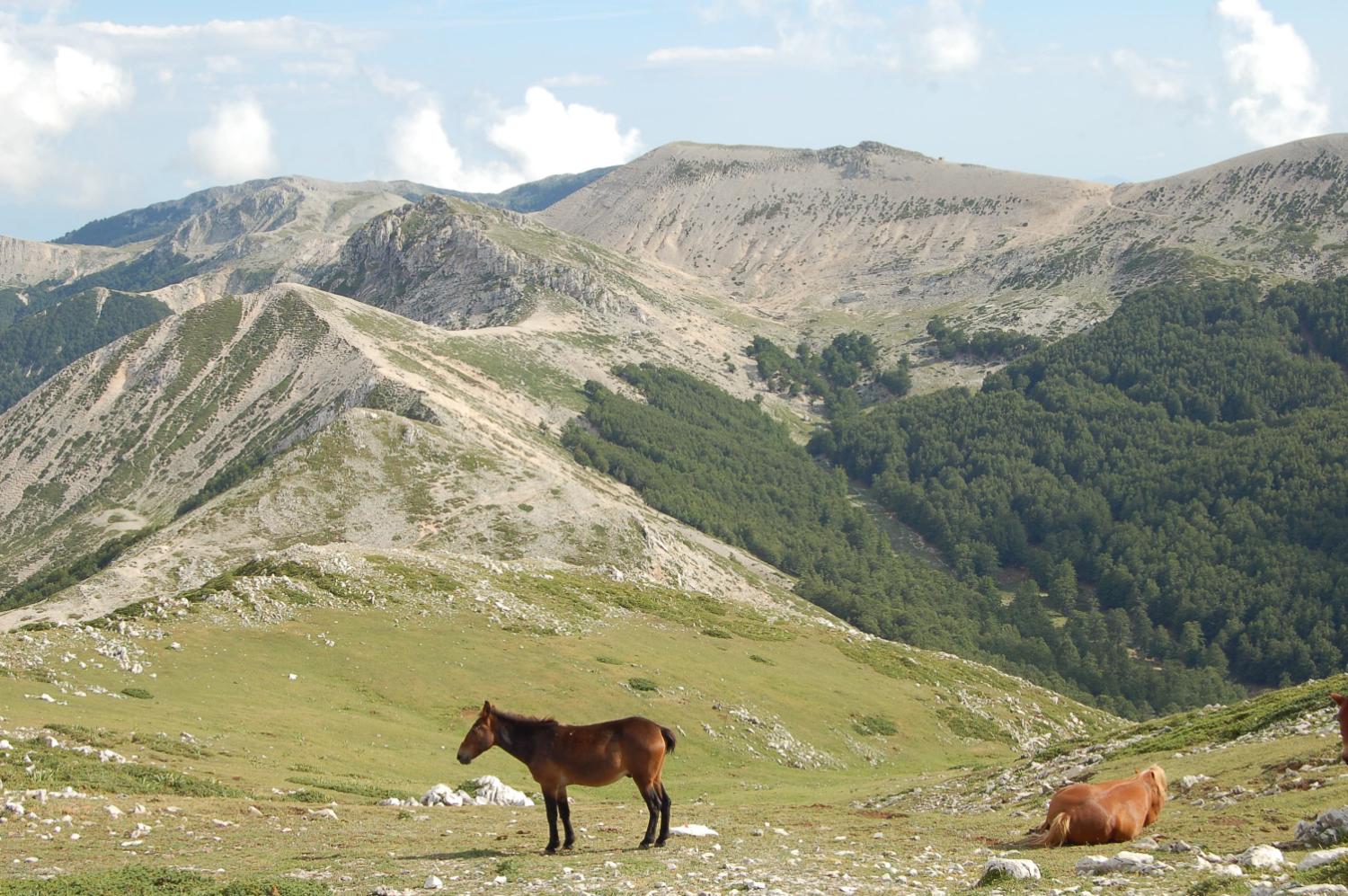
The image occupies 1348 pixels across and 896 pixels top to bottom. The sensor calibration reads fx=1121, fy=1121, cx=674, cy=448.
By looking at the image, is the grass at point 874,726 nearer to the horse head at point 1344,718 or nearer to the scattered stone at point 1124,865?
the horse head at point 1344,718

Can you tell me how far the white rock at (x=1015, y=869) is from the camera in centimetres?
1814

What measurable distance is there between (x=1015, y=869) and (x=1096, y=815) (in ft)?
17.7

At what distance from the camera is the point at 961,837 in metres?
26.0

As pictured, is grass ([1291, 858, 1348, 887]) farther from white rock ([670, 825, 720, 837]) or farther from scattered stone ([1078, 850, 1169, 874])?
white rock ([670, 825, 720, 837])

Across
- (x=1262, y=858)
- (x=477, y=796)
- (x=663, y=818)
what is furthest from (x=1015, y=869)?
(x=477, y=796)

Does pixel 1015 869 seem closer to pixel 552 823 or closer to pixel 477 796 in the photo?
pixel 552 823

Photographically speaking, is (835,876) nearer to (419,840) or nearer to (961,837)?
(961,837)

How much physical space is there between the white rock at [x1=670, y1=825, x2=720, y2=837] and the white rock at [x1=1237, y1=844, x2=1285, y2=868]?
37.7ft

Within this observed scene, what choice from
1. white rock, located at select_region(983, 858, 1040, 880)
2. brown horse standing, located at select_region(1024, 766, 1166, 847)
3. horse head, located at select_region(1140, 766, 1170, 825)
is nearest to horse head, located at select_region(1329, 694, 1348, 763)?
brown horse standing, located at select_region(1024, 766, 1166, 847)

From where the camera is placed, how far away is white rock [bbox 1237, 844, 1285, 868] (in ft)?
58.2

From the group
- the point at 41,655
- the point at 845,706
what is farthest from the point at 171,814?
the point at 845,706

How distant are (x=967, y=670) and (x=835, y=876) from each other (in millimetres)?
75772

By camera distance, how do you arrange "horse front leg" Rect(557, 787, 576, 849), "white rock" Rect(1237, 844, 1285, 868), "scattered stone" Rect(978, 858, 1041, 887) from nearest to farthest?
1. "white rock" Rect(1237, 844, 1285, 868)
2. "scattered stone" Rect(978, 858, 1041, 887)
3. "horse front leg" Rect(557, 787, 576, 849)

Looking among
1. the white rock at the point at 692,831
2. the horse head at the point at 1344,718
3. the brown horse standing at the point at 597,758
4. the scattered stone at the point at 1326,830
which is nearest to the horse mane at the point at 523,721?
the brown horse standing at the point at 597,758
